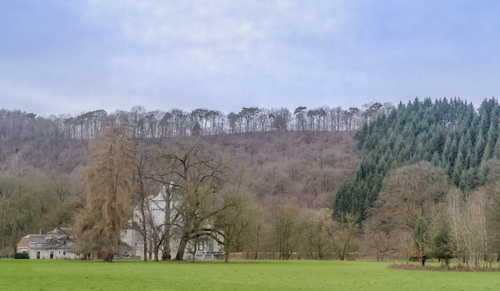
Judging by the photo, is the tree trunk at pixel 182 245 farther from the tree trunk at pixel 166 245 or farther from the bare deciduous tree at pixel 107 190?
the bare deciduous tree at pixel 107 190

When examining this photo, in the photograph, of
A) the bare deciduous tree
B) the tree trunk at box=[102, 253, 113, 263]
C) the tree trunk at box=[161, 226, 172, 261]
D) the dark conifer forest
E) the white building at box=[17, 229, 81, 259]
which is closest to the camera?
the bare deciduous tree

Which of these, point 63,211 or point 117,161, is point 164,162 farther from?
point 63,211

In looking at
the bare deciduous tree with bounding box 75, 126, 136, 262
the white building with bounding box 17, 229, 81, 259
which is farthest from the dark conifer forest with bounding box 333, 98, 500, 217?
the bare deciduous tree with bounding box 75, 126, 136, 262

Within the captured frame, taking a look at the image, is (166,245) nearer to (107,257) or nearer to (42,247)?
(107,257)

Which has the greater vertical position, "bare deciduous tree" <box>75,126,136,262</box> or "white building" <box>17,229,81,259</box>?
"bare deciduous tree" <box>75,126,136,262</box>

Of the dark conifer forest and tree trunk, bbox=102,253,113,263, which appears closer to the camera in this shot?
tree trunk, bbox=102,253,113,263

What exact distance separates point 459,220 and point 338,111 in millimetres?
133110

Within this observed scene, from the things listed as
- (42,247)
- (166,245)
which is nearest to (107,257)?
(166,245)

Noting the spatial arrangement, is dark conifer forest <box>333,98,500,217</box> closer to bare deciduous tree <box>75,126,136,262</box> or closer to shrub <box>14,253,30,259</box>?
bare deciduous tree <box>75,126,136,262</box>

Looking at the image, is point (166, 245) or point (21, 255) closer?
point (166, 245)

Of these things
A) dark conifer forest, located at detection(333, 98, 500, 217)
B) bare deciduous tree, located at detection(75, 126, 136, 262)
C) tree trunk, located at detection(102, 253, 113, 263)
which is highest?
dark conifer forest, located at detection(333, 98, 500, 217)

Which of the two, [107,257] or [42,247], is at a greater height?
[107,257]

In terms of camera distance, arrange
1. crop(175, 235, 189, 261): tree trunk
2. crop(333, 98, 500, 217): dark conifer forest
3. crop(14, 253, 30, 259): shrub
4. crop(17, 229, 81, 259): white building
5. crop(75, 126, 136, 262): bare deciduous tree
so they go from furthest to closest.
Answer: crop(333, 98, 500, 217): dark conifer forest < crop(17, 229, 81, 259): white building < crop(14, 253, 30, 259): shrub < crop(175, 235, 189, 261): tree trunk < crop(75, 126, 136, 262): bare deciduous tree

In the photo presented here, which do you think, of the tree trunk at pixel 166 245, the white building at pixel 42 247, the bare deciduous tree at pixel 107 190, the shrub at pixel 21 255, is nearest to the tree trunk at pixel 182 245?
the tree trunk at pixel 166 245
